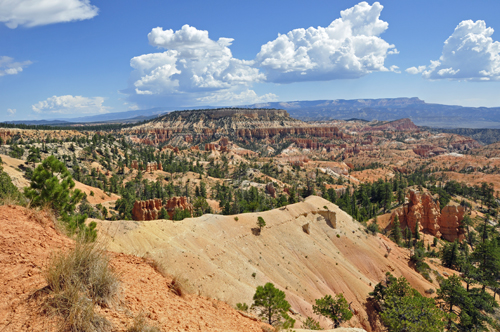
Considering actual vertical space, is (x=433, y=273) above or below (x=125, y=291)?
below

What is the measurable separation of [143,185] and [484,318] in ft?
301

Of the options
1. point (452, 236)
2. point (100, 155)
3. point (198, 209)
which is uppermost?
point (100, 155)

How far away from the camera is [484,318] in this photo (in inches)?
1417

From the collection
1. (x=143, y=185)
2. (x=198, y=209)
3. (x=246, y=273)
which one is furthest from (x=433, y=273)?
(x=143, y=185)

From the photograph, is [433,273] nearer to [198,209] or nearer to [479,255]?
[479,255]

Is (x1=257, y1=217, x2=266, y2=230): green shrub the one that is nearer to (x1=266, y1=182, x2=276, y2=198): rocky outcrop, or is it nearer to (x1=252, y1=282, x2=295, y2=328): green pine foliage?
(x1=252, y1=282, x2=295, y2=328): green pine foliage

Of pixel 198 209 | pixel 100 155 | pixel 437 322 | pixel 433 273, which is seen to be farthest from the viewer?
pixel 100 155

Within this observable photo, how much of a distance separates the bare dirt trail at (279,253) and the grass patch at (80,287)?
54.9 feet

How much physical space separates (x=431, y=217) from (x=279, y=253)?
52.5 meters

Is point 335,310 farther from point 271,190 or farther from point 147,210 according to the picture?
point 271,190

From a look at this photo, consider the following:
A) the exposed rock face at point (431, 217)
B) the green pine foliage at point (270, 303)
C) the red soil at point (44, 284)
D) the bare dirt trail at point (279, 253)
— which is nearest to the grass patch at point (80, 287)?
the red soil at point (44, 284)

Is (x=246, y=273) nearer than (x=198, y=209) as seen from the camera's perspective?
Yes

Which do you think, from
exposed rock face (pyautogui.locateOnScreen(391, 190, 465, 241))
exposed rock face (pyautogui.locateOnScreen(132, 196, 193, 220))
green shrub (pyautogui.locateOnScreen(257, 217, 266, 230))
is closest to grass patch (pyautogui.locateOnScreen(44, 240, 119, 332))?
green shrub (pyautogui.locateOnScreen(257, 217, 266, 230))

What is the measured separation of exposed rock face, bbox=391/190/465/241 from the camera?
7275 centimetres
